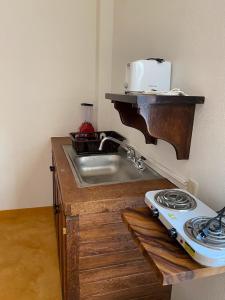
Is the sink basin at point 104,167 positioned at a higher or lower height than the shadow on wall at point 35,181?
higher

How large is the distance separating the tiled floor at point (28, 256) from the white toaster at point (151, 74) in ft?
4.89

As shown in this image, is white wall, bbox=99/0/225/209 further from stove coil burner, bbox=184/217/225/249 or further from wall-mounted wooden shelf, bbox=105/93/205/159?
stove coil burner, bbox=184/217/225/249

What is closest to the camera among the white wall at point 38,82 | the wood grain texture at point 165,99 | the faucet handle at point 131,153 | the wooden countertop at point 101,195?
the wood grain texture at point 165,99

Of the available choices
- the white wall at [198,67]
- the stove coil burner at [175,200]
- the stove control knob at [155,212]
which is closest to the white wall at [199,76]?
the white wall at [198,67]

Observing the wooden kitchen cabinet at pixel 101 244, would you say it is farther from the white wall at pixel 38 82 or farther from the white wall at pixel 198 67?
the white wall at pixel 38 82

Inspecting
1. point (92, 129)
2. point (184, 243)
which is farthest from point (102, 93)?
point (184, 243)

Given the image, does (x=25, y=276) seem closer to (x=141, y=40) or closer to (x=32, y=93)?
(x=32, y=93)

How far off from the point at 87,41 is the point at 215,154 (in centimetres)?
176

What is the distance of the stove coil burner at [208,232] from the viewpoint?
2.15 ft

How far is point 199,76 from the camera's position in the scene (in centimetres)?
103

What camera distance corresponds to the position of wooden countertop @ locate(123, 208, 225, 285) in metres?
0.63

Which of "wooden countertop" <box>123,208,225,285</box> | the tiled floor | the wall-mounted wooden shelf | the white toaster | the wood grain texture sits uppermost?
the white toaster

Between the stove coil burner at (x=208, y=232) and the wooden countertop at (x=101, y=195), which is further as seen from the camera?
the wooden countertop at (x=101, y=195)

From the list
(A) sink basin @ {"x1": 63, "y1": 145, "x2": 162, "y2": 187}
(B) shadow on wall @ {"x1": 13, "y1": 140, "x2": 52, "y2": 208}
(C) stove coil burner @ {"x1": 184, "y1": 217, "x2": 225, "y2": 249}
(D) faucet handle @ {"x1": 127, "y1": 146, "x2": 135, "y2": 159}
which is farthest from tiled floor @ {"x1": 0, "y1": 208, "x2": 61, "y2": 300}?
(C) stove coil burner @ {"x1": 184, "y1": 217, "x2": 225, "y2": 249}
